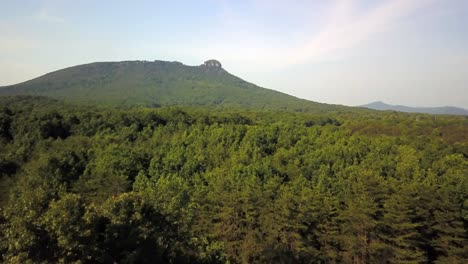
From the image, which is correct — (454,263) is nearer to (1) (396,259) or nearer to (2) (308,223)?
(1) (396,259)

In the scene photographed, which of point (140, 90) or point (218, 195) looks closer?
point (218, 195)

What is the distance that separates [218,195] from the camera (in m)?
28.2

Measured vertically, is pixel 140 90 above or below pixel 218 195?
above

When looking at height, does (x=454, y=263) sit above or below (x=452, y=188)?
below

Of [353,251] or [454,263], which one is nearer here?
[454,263]

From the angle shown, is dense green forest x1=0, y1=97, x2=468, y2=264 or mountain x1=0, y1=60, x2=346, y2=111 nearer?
dense green forest x1=0, y1=97, x2=468, y2=264

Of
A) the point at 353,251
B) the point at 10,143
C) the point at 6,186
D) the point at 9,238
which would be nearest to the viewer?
the point at 9,238

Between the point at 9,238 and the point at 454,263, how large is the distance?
22665mm

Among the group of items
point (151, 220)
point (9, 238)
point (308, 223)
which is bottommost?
point (308, 223)

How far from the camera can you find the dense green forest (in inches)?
504

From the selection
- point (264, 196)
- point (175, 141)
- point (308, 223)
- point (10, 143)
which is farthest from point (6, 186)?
point (308, 223)

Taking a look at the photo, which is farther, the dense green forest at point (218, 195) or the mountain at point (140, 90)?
the mountain at point (140, 90)

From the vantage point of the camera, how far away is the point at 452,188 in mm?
28203

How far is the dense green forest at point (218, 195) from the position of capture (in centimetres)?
1281
